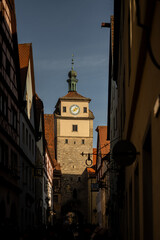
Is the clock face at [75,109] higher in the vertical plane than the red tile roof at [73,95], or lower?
lower

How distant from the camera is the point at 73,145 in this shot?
83750 mm

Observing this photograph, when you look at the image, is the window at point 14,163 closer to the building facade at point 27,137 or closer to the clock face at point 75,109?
the building facade at point 27,137

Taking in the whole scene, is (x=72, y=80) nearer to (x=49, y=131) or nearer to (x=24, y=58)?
(x=49, y=131)

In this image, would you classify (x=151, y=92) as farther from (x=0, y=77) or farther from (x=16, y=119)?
(x=16, y=119)

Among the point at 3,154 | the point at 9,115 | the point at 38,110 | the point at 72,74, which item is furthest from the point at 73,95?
the point at 3,154

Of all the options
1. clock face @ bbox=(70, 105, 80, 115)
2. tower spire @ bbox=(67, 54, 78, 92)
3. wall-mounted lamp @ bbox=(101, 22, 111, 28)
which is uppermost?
tower spire @ bbox=(67, 54, 78, 92)

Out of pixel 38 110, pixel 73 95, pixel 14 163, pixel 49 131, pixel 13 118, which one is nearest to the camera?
pixel 13 118

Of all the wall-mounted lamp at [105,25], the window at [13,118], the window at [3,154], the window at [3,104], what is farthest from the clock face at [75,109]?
the window at [3,154]

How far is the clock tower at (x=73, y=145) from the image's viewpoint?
7900 centimetres

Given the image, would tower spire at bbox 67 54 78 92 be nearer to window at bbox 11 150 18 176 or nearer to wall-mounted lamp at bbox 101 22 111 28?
wall-mounted lamp at bbox 101 22 111 28

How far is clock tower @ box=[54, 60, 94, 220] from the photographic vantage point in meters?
79.0

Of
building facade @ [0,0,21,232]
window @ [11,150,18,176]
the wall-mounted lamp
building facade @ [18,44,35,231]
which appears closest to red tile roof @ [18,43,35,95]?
building facade @ [18,44,35,231]

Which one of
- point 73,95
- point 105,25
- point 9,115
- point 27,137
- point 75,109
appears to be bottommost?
point 27,137

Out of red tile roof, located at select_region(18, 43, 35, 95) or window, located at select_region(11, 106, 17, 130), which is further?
red tile roof, located at select_region(18, 43, 35, 95)
